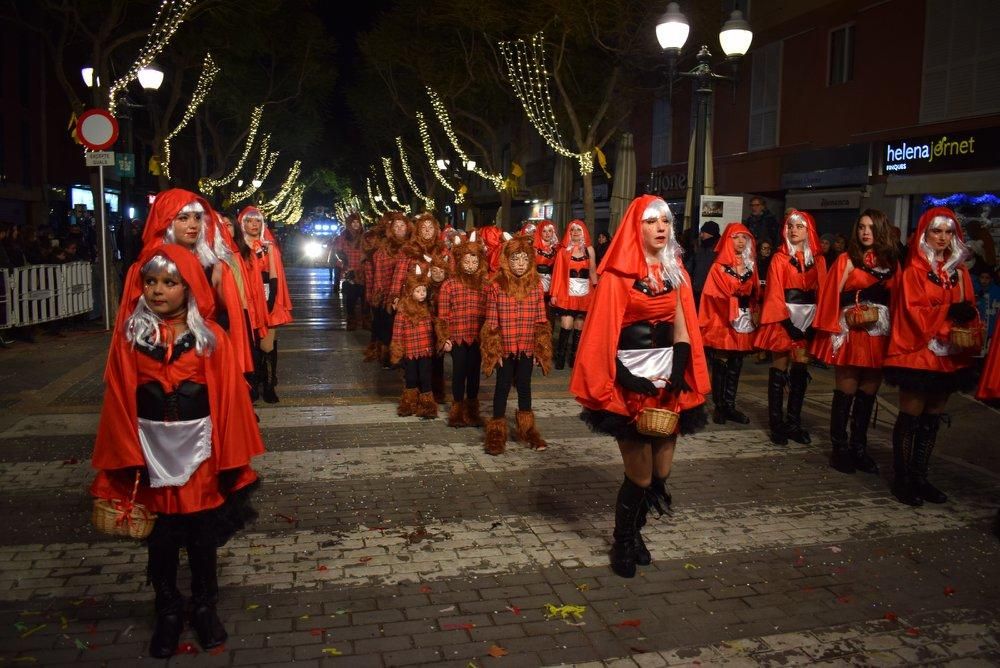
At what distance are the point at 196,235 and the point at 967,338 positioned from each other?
518 centimetres

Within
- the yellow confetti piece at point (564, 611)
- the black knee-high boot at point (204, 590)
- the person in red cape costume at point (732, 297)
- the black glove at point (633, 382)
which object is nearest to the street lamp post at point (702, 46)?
the person in red cape costume at point (732, 297)

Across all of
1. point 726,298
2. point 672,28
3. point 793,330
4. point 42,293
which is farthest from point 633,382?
point 42,293

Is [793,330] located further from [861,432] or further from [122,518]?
[122,518]

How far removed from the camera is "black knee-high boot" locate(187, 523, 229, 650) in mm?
3699

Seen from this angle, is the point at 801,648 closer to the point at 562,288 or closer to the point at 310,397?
the point at 310,397

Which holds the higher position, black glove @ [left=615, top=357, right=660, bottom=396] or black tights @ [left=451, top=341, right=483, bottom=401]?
black glove @ [left=615, top=357, right=660, bottom=396]

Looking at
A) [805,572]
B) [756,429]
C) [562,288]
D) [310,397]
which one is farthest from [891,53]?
[805,572]

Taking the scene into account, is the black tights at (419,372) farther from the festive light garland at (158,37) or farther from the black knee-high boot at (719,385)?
the festive light garland at (158,37)

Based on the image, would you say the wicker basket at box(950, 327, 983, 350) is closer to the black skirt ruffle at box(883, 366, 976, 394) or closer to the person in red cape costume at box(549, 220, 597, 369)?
the black skirt ruffle at box(883, 366, 976, 394)

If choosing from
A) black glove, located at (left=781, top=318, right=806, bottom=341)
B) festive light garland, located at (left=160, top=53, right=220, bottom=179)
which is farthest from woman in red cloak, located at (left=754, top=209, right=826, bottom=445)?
festive light garland, located at (left=160, top=53, right=220, bottom=179)

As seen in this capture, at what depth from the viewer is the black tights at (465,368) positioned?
774 centimetres

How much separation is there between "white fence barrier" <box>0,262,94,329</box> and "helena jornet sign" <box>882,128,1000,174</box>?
1597cm

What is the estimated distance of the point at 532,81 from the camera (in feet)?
77.4

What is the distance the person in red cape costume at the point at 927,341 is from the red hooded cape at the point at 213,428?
4.61m
